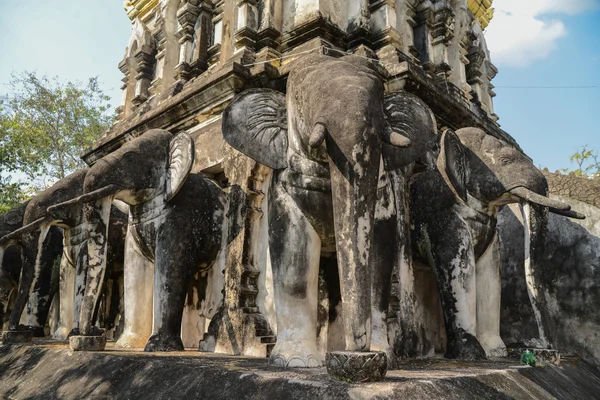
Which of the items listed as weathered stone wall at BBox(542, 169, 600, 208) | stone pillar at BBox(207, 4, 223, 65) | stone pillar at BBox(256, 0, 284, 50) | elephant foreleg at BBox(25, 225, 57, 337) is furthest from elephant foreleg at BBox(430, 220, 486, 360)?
elephant foreleg at BBox(25, 225, 57, 337)

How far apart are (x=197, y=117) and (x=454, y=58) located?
13.7ft

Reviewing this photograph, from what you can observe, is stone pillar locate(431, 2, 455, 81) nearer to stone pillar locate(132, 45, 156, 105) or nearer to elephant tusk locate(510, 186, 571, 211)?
elephant tusk locate(510, 186, 571, 211)

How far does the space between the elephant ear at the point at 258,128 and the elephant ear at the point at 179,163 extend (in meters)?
1.02

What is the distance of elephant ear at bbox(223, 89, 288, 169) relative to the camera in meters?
3.71

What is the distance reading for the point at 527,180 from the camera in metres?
4.54

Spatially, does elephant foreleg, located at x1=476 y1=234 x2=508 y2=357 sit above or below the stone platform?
above

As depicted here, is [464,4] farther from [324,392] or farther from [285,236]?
[324,392]

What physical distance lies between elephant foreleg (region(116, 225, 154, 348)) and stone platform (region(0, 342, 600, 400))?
0.64m

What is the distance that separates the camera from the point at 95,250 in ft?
15.4

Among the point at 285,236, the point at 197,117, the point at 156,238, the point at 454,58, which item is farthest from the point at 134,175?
the point at 454,58

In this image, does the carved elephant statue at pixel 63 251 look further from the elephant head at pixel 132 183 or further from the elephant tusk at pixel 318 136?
the elephant tusk at pixel 318 136

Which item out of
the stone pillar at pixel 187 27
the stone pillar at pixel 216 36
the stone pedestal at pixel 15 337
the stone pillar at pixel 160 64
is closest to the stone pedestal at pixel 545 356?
the stone pedestal at pixel 15 337

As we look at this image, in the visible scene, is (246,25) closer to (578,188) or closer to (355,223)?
(355,223)

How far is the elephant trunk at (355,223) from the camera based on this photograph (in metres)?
2.55
